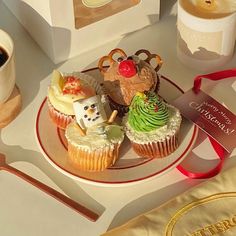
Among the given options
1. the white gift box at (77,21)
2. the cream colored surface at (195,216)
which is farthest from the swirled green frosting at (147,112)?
the white gift box at (77,21)

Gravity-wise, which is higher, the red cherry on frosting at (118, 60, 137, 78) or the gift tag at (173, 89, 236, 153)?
the red cherry on frosting at (118, 60, 137, 78)

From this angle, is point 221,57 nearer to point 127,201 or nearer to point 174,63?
point 174,63

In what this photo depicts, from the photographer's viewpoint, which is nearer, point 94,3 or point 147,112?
point 147,112

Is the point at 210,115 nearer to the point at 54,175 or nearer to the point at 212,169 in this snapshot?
the point at 212,169

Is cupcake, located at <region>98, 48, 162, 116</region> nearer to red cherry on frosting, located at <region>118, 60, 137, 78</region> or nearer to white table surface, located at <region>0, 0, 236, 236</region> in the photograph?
red cherry on frosting, located at <region>118, 60, 137, 78</region>

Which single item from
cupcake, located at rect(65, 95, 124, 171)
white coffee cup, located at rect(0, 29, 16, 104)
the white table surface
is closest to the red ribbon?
the white table surface

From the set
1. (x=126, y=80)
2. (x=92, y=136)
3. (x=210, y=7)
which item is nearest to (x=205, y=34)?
(x=210, y=7)
